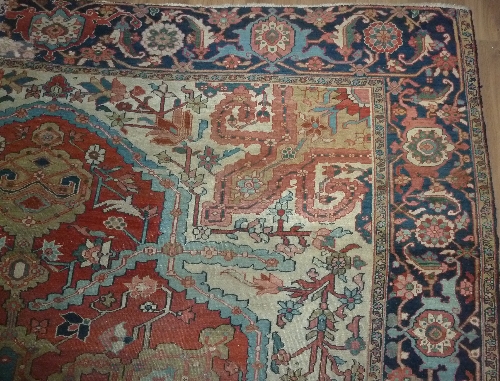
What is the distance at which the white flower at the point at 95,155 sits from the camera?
7.68ft

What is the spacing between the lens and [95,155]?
7.72ft

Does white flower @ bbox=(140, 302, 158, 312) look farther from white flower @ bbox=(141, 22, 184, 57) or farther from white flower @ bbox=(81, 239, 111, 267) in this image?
white flower @ bbox=(141, 22, 184, 57)

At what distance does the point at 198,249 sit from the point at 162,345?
33 centimetres

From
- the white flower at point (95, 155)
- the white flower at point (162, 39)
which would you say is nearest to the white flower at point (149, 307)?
the white flower at point (95, 155)

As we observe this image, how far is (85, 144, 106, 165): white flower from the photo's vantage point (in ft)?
7.68

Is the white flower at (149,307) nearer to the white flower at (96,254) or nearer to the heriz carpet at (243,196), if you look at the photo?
the heriz carpet at (243,196)

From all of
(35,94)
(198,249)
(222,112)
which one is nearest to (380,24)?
(222,112)

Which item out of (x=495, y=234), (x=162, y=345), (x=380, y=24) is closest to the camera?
(x=162, y=345)

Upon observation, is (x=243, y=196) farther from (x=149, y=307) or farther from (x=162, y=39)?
(x=162, y=39)

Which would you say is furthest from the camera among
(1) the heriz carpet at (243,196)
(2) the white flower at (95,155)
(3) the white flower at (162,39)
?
(3) the white flower at (162,39)

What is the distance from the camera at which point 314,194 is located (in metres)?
2.29

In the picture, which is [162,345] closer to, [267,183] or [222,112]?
[267,183]

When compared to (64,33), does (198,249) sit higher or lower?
lower

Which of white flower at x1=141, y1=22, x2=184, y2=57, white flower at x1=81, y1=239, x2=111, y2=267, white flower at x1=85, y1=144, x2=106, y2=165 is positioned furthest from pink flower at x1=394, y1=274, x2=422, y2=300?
white flower at x1=141, y1=22, x2=184, y2=57
